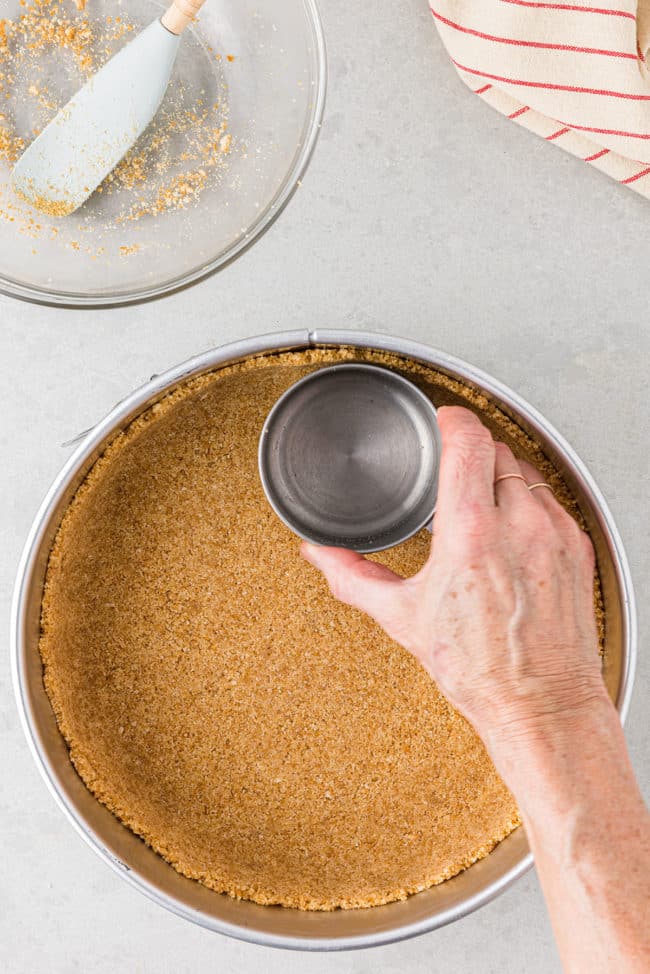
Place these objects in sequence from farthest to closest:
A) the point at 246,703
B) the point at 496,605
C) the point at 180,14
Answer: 1. the point at 246,703
2. the point at 180,14
3. the point at 496,605

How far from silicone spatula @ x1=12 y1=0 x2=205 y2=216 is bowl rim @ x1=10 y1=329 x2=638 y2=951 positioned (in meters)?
0.21

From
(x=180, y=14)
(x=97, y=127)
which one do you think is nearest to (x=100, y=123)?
(x=97, y=127)

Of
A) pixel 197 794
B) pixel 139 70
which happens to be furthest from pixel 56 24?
pixel 197 794

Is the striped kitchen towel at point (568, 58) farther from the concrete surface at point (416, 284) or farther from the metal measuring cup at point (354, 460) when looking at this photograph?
the metal measuring cup at point (354, 460)

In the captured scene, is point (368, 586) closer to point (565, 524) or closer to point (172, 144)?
point (565, 524)

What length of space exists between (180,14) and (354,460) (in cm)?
41

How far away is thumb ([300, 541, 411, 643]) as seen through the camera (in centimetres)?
62

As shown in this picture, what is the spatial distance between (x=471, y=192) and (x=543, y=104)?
10cm

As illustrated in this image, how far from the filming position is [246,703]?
2.64 feet

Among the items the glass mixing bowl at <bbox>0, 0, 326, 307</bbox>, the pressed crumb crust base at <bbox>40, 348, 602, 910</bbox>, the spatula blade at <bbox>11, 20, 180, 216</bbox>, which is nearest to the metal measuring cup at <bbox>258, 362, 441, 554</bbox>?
the pressed crumb crust base at <bbox>40, 348, 602, 910</bbox>

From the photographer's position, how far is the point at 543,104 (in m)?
0.79

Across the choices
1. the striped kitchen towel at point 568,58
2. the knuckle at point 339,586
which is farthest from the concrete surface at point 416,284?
the knuckle at point 339,586

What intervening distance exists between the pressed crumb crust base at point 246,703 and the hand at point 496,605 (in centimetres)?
18

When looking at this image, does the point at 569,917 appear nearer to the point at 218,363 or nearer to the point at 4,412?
the point at 218,363
